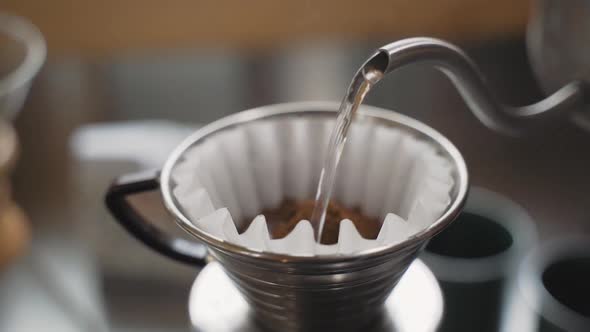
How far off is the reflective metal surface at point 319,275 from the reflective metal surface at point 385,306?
11mm

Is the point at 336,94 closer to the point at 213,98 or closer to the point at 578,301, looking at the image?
the point at 213,98

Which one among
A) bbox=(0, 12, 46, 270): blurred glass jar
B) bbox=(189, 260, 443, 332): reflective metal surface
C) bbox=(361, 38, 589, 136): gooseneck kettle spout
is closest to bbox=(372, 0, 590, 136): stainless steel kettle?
bbox=(361, 38, 589, 136): gooseneck kettle spout

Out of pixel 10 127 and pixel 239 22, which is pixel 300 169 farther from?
pixel 239 22

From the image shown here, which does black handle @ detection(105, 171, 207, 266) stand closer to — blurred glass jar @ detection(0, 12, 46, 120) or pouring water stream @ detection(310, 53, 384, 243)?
pouring water stream @ detection(310, 53, 384, 243)

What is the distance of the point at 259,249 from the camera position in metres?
0.31

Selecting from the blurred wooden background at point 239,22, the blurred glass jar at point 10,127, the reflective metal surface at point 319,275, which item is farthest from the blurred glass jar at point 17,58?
the reflective metal surface at point 319,275

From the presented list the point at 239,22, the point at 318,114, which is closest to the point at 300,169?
the point at 318,114

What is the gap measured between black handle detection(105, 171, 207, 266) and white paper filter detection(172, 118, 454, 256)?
0.03 meters

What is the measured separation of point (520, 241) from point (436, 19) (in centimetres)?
39

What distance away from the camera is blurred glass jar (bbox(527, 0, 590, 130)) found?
344 millimetres

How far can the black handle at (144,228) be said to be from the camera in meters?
0.38

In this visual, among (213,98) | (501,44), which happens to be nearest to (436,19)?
(501,44)

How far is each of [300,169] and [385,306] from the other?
99 millimetres

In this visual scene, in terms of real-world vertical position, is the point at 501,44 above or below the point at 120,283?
above
